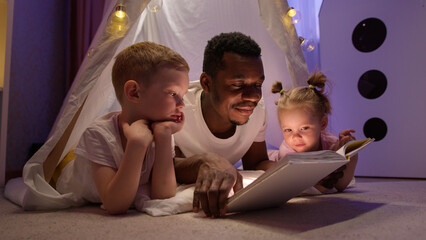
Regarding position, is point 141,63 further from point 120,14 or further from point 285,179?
point 285,179

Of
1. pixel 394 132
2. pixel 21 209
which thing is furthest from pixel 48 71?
pixel 394 132

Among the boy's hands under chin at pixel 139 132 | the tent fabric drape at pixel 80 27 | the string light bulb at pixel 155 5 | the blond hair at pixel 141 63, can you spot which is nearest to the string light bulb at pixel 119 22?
the blond hair at pixel 141 63

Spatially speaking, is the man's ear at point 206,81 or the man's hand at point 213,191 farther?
the man's ear at point 206,81

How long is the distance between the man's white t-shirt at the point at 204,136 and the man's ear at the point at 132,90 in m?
0.47

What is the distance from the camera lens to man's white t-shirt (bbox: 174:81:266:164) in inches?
57.7

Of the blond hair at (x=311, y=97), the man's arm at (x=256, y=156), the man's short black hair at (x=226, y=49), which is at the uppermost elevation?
the man's short black hair at (x=226, y=49)

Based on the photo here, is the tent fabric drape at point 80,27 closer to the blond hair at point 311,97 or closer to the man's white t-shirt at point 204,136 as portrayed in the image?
the man's white t-shirt at point 204,136

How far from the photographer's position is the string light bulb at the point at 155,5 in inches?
82.6

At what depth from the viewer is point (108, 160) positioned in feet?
3.16

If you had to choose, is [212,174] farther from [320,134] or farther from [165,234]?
[320,134]

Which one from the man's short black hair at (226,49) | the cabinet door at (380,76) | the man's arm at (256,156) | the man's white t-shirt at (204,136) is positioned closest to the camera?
the man's short black hair at (226,49)

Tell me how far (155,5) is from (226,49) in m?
0.96

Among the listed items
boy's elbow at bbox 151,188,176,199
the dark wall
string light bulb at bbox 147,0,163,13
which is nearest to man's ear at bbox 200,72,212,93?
boy's elbow at bbox 151,188,176,199

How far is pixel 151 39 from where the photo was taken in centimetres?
222
